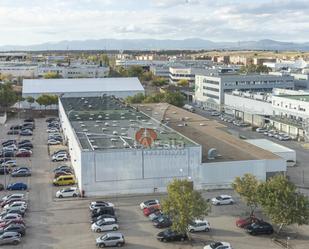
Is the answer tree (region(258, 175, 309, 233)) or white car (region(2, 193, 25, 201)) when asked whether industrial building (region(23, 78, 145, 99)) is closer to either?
white car (region(2, 193, 25, 201))

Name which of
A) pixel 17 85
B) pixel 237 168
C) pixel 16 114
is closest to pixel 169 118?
pixel 237 168

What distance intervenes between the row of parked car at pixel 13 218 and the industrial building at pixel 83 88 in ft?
59.5

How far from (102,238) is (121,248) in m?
0.35

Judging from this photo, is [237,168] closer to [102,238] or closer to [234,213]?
[234,213]

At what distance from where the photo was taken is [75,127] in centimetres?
1500

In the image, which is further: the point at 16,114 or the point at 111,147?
the point at 16,114

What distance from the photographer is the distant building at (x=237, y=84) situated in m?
28.2

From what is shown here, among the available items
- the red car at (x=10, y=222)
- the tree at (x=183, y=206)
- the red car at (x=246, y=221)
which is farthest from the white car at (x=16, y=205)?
the red car at (x=246, y=221)

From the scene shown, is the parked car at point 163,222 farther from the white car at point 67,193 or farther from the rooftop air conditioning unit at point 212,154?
the rooftop air conditioning unit at point 212,154

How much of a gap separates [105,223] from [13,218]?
1740mm

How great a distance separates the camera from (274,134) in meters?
19.8

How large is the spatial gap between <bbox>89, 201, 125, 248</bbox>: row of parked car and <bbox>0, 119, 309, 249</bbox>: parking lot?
0.13 m

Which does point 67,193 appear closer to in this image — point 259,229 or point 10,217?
point 10,217

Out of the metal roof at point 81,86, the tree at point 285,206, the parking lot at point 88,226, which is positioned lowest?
the parking lot at point 88,226
